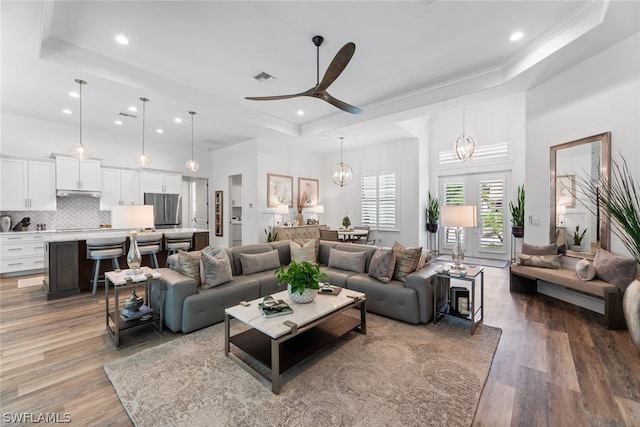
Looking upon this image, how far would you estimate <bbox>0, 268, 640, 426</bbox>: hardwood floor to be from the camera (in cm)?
186

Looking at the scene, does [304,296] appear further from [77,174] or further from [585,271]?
[77,174]

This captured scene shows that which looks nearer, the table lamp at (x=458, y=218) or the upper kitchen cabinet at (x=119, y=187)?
the table lamp at (x=458, y=218)

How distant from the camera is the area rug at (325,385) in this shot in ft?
5.97

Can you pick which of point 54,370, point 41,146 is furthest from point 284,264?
point 41,146

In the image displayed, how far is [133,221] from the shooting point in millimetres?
3023

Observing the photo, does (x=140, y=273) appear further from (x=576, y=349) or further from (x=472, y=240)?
(x=472, y=240)

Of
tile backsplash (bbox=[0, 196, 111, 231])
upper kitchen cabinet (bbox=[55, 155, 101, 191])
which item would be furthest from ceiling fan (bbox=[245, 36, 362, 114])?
tile backsplash (bbox=[0, 196, 111, 231])

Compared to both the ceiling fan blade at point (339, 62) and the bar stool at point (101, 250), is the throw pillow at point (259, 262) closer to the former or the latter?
the bar stool at point (101, 250)

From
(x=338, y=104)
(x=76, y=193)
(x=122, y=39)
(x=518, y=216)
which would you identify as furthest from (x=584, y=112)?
(x=76, y=193)

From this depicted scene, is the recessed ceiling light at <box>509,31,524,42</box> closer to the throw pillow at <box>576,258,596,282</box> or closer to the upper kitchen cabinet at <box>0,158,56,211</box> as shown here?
the throw pillow at <box>576,258,596,282</box>

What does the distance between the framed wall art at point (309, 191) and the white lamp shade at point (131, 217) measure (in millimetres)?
5260

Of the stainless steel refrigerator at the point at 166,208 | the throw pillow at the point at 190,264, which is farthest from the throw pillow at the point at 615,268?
the stainless steel refrigerator at the point at 166,208

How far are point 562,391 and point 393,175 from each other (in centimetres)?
618

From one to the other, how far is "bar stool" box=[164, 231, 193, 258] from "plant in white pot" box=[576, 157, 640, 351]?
587 cm
